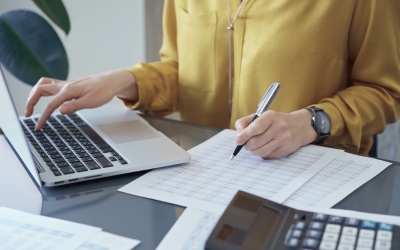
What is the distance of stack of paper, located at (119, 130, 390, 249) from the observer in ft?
1.62

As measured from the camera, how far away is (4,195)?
562 millimetres

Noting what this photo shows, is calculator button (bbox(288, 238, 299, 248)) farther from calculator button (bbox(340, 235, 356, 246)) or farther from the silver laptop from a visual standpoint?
the silver laptop

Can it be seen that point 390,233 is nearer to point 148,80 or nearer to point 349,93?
point 349,93

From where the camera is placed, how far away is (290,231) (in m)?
0.43

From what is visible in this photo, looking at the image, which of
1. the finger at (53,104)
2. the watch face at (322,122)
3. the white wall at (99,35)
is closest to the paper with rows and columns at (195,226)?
the watch face at (322,122)

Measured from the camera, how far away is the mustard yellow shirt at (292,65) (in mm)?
815

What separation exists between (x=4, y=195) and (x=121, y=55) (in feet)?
5.19

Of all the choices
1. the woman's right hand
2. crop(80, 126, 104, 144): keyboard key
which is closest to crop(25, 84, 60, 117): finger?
the woman's right hand

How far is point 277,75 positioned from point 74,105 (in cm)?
42

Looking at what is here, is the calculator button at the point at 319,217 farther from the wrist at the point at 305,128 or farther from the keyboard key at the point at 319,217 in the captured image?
the wrist at the point at 305,128

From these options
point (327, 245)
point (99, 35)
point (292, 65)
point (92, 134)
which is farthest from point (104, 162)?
point (99, 35)

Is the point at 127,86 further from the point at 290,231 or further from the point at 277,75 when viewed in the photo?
the point at 290,231

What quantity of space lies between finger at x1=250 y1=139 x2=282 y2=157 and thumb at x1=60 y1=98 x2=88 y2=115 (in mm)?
360

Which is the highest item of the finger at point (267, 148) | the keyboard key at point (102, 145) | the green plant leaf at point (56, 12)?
the green plant leaf at point (56, 12)
